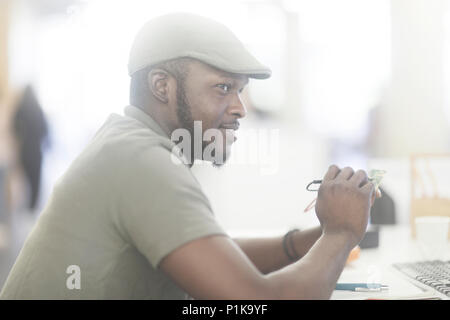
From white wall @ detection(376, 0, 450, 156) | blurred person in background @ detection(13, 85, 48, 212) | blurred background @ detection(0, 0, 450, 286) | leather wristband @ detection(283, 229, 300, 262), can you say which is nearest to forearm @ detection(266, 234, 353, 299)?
leather wristband @ detection(283, 229, 300, 262)

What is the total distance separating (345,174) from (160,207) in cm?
33

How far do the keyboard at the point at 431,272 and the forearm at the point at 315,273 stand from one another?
248mm

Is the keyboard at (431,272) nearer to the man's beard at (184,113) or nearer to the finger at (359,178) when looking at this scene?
the finger at (359,178)

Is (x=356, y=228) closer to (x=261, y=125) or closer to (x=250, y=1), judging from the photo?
(x=261, y=125)

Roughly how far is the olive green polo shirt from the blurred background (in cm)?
243

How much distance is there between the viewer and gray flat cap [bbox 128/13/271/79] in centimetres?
78

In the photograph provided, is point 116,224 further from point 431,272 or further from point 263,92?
point 263,92

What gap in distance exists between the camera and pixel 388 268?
104cm

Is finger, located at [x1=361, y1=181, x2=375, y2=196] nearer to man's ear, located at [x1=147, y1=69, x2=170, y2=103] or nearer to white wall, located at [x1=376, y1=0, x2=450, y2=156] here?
man's ear, located at [x1=147, y1=69, x2=170, y2=103]

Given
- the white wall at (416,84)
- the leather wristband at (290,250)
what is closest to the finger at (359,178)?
the leather wristband at (290,250)

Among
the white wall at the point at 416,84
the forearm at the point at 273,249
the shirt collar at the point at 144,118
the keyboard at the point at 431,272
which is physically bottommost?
the keyboard at the point at 431,272

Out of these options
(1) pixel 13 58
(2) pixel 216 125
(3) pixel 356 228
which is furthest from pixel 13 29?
(3) pixel 356 228

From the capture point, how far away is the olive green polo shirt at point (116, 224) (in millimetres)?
608

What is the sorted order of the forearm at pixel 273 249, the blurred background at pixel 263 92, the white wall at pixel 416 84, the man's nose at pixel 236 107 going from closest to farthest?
1. the man's nose at pixel 236 107
2. the forearm at pixel 273 249
3. the white wall at pixel 416 84
4. the blurred background at pixel 263 92
